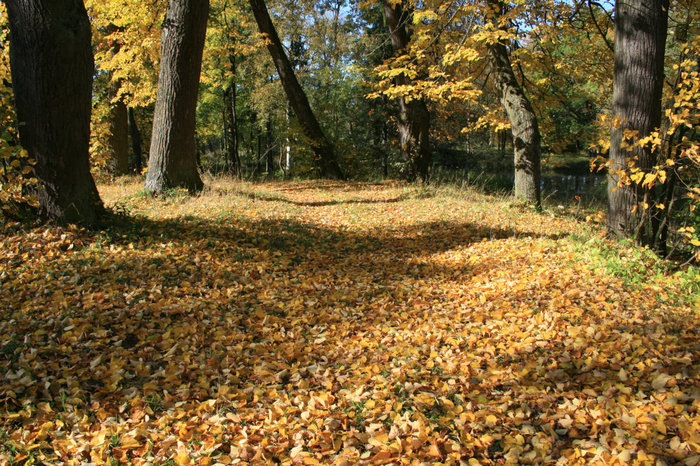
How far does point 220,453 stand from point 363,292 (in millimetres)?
2805

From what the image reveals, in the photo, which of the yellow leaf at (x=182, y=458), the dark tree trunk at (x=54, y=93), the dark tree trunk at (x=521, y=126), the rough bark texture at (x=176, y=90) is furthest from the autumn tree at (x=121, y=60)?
the dark tree trunk at (x=521, y=126)

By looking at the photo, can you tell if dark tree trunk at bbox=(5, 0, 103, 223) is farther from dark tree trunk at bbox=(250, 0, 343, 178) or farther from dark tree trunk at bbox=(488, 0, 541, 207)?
dark tree trunk at bbox=(250, 0, 343, 178)

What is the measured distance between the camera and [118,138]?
48.1 feet

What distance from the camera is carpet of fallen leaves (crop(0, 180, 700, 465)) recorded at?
2527 mm

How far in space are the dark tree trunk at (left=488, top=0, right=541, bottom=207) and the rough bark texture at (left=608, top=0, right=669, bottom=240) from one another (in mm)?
3040

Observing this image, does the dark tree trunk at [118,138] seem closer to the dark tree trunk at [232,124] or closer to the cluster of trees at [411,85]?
the cluster of trees at [411,85]

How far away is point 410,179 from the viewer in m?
13.5

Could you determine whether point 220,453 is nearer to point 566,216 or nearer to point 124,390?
point 124,390

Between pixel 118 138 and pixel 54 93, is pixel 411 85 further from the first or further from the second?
pixel 118 138

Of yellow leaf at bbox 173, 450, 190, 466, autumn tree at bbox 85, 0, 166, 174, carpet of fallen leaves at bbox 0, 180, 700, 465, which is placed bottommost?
yellow leaf at bbox 173, 450, 190, 466

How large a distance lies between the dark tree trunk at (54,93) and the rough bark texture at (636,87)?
680 centimetres

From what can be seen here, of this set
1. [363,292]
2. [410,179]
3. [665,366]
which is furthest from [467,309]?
[410,179]

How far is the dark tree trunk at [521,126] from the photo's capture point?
9078 mm

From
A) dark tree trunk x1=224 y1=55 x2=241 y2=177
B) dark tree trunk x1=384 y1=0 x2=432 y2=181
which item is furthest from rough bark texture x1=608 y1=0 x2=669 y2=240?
dark tree trunk x1=224 y1=55 x2=241 y2=177
